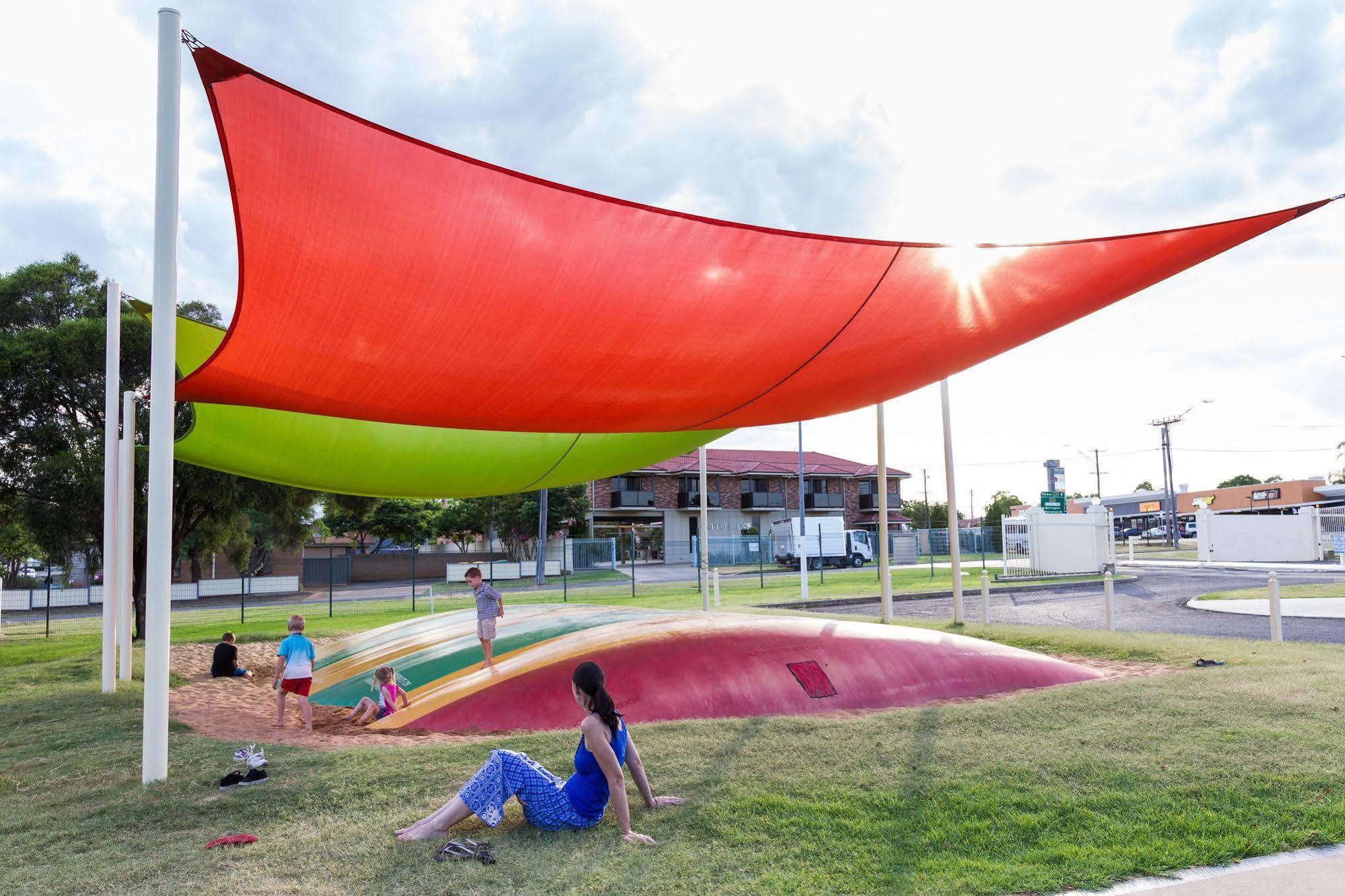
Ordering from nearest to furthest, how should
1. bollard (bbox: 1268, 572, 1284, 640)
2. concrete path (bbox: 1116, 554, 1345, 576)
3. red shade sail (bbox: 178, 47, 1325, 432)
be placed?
red shade sail (bbox: 178, 47, 1325, 432) < bollard (bbox: 1268, 572, 1284, 640) < concrete path (bbox: 1116, 554, 1345, 576)

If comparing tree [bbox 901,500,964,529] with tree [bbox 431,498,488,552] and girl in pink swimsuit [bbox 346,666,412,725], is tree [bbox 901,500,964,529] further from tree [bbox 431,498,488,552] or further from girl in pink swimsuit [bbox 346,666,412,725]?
girl in pink swimsuit [bbox 346,666,412,725]

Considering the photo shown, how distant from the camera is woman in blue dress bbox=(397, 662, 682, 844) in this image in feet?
12.8

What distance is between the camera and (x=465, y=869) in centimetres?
350

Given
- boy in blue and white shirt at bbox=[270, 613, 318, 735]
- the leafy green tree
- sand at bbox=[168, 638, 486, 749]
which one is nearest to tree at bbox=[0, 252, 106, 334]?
the leafy green tree

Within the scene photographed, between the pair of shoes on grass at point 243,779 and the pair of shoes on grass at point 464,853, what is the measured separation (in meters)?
1.75

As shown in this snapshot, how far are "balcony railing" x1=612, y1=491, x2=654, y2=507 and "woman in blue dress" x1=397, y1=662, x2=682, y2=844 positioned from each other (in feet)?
133

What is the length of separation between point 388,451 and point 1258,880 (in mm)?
8291

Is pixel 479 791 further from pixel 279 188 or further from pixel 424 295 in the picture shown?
pixel 279 188

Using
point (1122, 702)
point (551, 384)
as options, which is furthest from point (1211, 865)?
point (551, 384)

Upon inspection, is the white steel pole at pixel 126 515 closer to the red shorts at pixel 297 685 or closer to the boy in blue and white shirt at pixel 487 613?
the red shorts at pixel 297 685

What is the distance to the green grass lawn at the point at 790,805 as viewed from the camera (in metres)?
3.46

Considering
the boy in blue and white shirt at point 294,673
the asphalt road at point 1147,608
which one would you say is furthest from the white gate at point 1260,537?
the boy in blue and white shirt at point 294,673

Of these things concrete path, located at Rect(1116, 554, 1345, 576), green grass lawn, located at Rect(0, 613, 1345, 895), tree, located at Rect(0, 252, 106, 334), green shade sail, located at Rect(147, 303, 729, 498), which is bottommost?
concrete path, located at Rect(1116, 554, 1345, 576)

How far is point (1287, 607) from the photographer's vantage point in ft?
51.3
